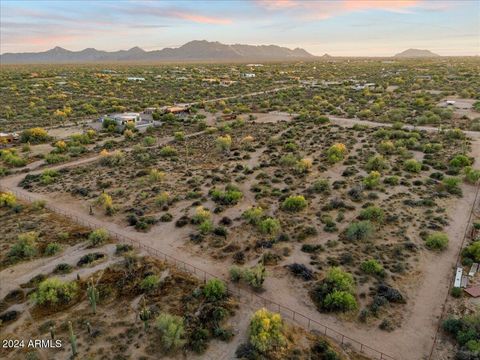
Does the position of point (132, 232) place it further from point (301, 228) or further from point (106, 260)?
point (301, 228)

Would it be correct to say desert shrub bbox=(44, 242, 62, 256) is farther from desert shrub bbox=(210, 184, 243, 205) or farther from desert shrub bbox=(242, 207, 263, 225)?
desert shrub bbox=(242, 207, 263, 225)

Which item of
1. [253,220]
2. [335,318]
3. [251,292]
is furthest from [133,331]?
[253,220]

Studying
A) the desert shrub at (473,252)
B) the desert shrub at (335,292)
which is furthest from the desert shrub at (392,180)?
the desert shrub at (335,292)

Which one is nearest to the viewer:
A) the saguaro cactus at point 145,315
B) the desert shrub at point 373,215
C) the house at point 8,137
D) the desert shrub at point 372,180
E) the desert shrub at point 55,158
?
the saguaro cactus at point 145,315

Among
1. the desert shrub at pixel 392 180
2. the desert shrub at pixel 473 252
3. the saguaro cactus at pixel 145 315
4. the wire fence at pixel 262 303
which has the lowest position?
the wire fence at pixel 262 303

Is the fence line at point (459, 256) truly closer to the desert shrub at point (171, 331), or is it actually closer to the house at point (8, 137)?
the desert shrub at point (171, 331)

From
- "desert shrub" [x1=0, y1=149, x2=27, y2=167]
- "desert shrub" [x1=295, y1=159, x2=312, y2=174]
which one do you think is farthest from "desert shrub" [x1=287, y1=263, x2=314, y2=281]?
"desert shrub" [x1=0, y1=149, x2=27, y2=167]
